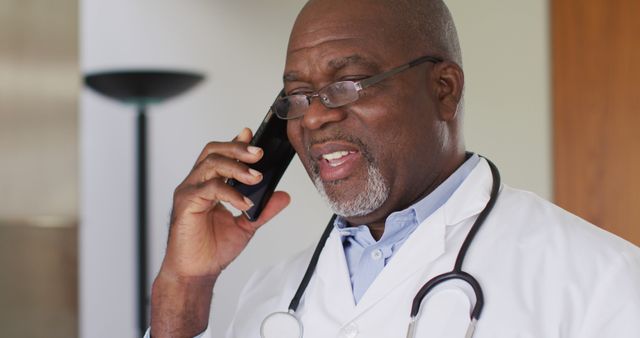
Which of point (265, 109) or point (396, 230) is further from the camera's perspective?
point (265, 109)

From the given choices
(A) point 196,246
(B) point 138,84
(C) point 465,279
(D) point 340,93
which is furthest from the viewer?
(B) point 138,84

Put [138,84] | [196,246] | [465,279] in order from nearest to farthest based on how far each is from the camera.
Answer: [465,279] → [196,246] → [138,84]

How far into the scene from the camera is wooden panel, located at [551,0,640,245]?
2.80 m

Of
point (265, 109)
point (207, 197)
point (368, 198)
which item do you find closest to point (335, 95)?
point (368, 198)

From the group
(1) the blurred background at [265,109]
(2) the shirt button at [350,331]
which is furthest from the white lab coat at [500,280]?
(1) the blurred background at [265,109]

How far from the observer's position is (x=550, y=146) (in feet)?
9.70

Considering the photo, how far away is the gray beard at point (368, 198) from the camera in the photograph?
1358 millimetres

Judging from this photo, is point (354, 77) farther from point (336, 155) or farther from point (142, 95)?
point (142, 95)

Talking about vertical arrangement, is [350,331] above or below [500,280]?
below

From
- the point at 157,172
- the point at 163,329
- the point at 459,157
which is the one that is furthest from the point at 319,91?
the point at 157,172

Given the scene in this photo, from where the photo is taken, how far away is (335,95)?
1.34 metres

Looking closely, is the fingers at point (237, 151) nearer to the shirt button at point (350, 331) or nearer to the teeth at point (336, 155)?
the teeth at point (336, 155)

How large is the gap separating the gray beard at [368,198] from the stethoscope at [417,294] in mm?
134

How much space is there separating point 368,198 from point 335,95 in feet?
0.54
